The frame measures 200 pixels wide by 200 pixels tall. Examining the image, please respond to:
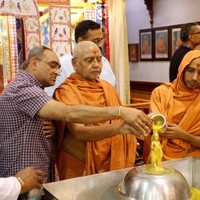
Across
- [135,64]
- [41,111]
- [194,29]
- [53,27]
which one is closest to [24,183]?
[41,111]

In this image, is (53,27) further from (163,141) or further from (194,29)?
(163,141)

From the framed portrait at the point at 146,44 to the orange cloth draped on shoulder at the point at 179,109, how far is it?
167 inches

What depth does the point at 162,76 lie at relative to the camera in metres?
6.41

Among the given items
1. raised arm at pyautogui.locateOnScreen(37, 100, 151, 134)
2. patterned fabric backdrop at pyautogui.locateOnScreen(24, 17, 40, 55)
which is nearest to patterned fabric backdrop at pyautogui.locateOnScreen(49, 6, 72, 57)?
patterned fabric backdrop at pyautogui.locateOnScreen(24, 17, 40, 55)

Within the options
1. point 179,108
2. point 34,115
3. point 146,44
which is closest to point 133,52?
point 146,44

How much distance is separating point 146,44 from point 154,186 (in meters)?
5.66

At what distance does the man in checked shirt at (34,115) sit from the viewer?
1744 millimetres

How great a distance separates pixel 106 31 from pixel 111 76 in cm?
124

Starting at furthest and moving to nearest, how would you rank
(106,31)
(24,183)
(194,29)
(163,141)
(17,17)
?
(106,31)
(17,17)
(194,29)
(163,141)
(24,183)

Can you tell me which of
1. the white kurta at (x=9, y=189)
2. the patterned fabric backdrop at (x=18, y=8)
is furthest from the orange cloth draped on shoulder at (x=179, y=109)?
the patterned fabric backdrop at (x=18, y=8)

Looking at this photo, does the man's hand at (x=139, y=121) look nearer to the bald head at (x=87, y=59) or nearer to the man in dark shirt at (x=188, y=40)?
the bald head at (x=87, y=59)

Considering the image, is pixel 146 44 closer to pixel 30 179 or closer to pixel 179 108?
pixel 179 108

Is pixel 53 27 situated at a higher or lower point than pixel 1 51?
higher

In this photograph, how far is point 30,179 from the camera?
1510 millimetres
